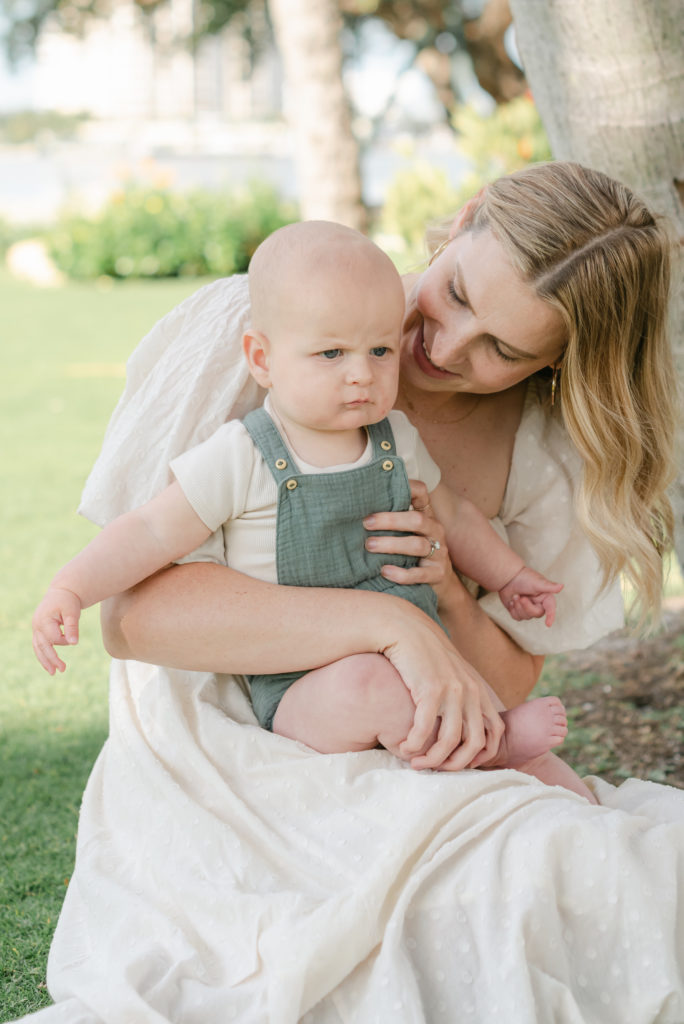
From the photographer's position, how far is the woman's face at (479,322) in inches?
80.4

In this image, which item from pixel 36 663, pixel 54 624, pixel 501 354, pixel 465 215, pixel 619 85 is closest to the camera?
pixel 54 624

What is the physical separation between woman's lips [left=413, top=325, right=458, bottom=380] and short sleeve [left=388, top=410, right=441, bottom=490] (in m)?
0.12

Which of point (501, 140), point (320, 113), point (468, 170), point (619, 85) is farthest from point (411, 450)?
point (468, 170)

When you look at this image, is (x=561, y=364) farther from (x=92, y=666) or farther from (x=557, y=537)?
(x=92, y=666)

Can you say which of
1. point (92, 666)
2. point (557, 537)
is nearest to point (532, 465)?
point (557, 537)

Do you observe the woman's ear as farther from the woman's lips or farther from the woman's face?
the woman's lips

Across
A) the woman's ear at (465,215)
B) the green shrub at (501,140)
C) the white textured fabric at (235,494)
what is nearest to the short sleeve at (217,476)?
the white textured fabric at (235,494)

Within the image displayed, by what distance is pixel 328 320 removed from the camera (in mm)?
1878

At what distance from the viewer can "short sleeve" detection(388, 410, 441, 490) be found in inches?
82.1

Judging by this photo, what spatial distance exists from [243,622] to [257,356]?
470 millimetres

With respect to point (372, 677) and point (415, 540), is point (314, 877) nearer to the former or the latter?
point (372, 677)

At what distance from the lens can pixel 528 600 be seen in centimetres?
224

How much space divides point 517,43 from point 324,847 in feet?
6.70

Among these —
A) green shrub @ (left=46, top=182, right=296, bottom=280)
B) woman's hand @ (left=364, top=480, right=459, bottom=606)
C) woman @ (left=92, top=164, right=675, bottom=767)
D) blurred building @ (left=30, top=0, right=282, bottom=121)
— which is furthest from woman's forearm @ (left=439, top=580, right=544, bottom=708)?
blurred building @ (left=30, top=0, right=282, bottom=121)
